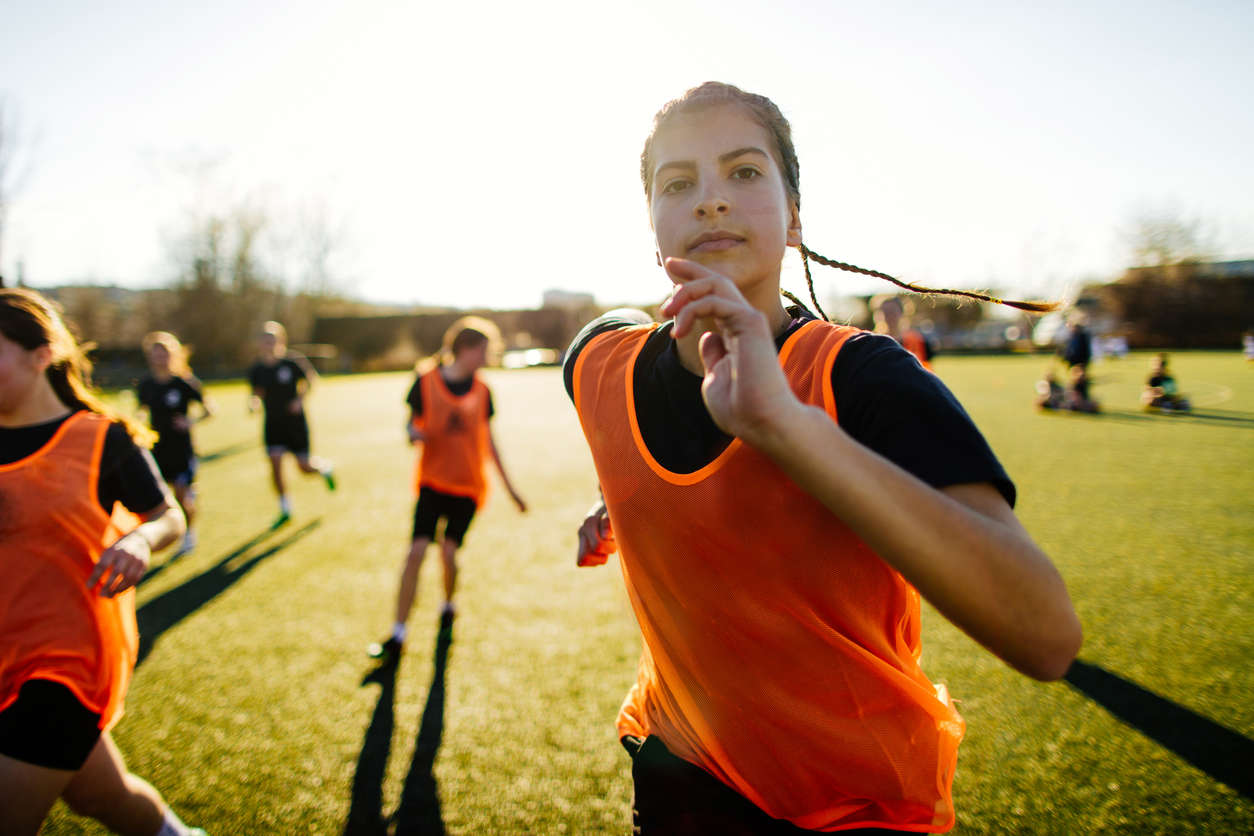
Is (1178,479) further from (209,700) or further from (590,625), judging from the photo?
(209,700)

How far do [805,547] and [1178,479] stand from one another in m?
10.4

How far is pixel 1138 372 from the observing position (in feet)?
86.8

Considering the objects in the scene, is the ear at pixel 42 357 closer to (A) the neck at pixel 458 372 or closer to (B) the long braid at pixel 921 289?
(B) the long braid at pixel 921 289

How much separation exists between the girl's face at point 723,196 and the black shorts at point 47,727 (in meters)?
2.30

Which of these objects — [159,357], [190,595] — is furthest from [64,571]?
[159,357]

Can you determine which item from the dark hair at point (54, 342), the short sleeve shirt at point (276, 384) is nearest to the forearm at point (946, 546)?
the dark hair at point (54, 342)

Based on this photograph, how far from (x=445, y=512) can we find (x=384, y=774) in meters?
1.93

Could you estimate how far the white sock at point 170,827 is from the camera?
7.82ft

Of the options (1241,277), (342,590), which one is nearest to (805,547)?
(342,590)

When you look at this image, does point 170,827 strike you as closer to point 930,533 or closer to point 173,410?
point 930,533

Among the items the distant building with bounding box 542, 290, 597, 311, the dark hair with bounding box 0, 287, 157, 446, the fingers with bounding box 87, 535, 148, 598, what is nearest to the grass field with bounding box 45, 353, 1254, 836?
the fingers with bounding box 87, 535, 148, 598

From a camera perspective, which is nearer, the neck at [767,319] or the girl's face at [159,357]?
the neck at [767,319]

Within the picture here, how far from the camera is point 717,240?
1270 millimetres

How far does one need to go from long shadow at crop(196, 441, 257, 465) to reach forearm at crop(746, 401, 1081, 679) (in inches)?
556
